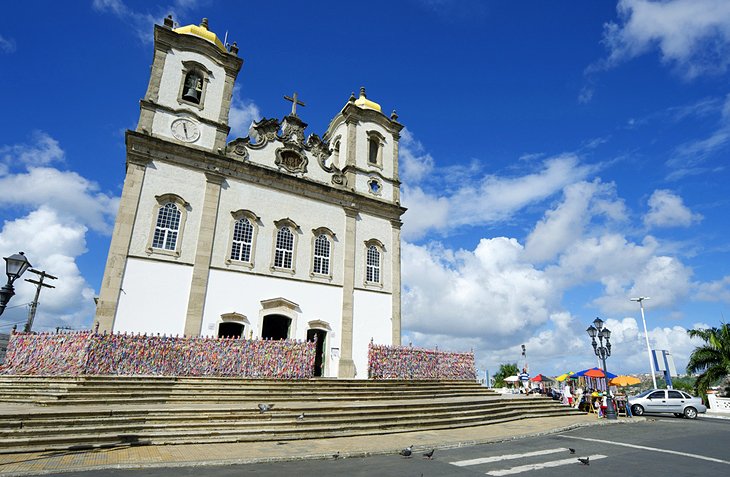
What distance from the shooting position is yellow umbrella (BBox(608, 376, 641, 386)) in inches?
976

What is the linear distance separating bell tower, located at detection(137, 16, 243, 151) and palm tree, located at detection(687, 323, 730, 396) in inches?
1127

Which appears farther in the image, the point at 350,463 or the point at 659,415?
the point at 659,415

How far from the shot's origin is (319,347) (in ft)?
65.3

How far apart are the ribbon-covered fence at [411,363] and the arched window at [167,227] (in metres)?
10.2

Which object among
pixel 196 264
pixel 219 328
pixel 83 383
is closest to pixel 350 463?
pixel 83 383

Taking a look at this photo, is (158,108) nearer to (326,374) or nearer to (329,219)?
(329,219)

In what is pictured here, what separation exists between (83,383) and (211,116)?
13.1 metres

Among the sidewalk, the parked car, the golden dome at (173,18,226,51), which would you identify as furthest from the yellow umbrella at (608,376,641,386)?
the golden dome at (173,18,226,51)

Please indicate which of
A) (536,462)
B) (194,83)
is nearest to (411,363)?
(536,462)

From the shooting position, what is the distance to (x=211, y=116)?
20234 mm

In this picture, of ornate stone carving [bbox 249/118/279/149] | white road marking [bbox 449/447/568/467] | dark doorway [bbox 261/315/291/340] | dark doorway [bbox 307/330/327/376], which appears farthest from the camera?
ornate stone carving [bbox 249/118/279/149]

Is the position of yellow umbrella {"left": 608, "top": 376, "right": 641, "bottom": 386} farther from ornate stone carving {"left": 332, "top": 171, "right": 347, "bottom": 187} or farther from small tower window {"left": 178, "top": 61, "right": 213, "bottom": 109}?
small tower window {"left": 178, "top": 61, "right": 213, "bottom": 109}

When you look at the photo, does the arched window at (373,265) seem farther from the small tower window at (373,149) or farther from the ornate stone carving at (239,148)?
the ornate stone carving at (239,148)

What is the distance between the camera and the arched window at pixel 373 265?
22.3 m
